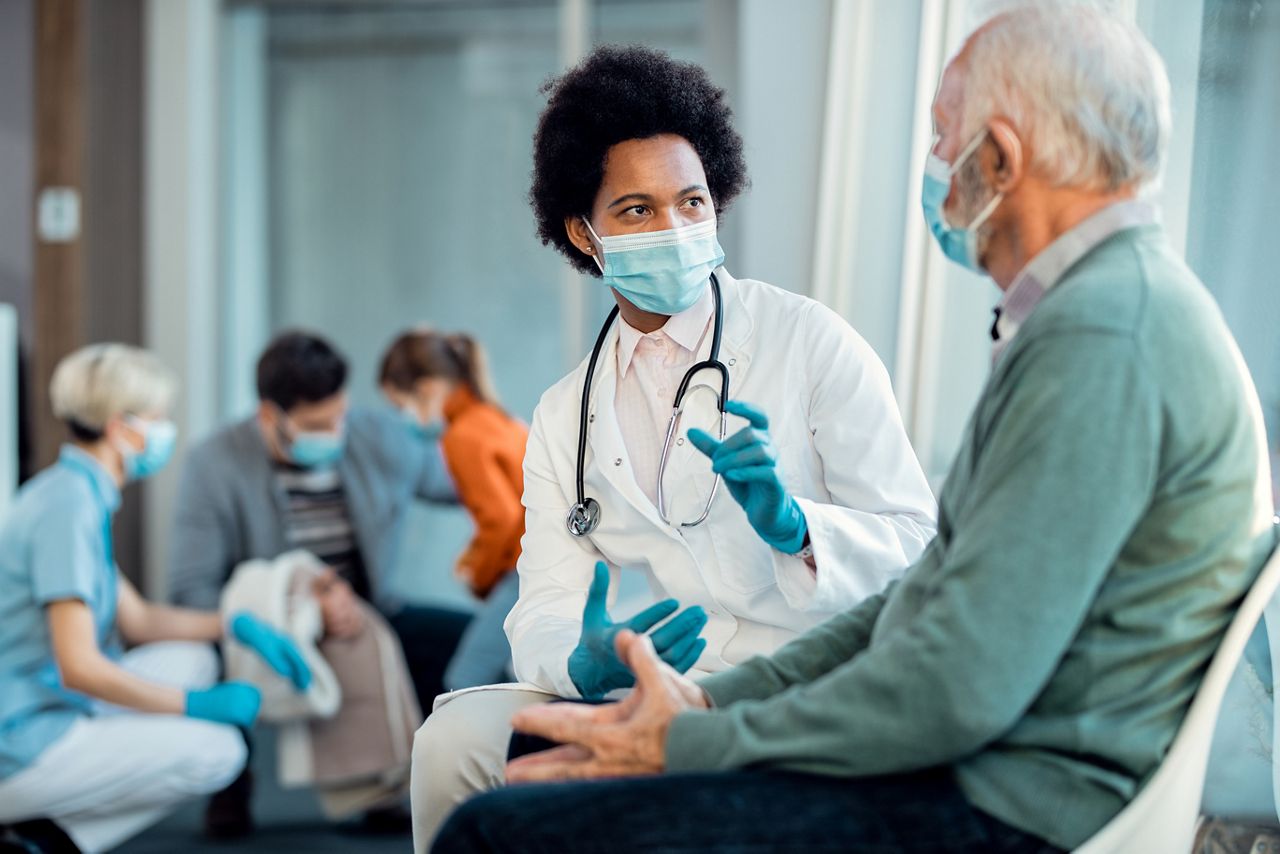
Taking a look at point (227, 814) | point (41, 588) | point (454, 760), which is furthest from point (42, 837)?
point (454, 760)

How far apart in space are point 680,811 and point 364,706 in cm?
204

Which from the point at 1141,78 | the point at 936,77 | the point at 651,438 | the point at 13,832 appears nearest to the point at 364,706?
the point at 13,832

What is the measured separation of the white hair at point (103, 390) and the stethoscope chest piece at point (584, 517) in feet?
4.49

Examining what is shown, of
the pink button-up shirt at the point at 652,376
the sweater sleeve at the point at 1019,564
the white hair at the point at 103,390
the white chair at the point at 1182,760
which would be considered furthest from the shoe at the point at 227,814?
the white chair at the point at 1182,760

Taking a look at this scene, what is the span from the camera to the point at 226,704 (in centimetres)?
251

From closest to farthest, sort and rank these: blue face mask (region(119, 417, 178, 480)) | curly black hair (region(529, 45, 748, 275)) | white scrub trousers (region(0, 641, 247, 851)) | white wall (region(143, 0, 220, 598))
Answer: curly black hair (region(529, 45, 748, 275))
white scrub trousers (region(0, 641, 247, 851))
blue face mask (region(119, 417, 178, 480))
white wall (region(143, 0, 220, 598))

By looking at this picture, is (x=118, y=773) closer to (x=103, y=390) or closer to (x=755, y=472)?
(x=103, y=390)

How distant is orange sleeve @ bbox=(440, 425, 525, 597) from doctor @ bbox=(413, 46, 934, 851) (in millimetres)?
1372

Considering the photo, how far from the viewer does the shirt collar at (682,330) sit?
1.59m

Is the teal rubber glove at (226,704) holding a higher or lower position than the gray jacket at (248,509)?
lower

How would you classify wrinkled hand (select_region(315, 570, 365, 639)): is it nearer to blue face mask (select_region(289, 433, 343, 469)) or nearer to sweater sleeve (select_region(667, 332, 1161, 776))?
blue face mask (select_region(289, 433, 343, 469))

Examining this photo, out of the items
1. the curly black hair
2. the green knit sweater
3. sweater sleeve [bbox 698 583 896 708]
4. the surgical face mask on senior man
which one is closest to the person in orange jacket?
the curly black hair

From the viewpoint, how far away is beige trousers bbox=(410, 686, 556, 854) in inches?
55.1

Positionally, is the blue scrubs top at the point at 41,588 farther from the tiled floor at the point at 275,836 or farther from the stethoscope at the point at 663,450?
the stethoscope at the point at 663,450
